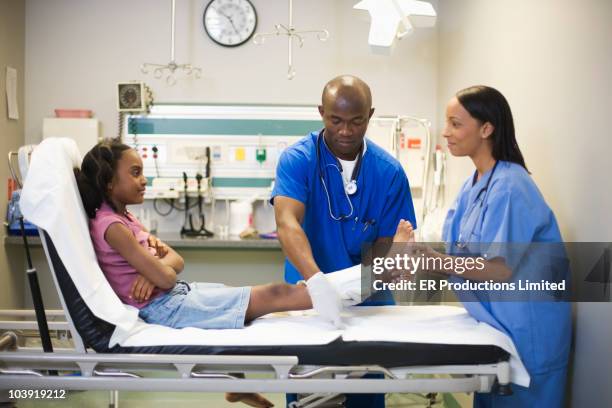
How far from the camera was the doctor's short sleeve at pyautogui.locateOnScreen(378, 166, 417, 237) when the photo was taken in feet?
6.93

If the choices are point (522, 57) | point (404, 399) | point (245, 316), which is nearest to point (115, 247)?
point (245, 316)

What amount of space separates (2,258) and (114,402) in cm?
130

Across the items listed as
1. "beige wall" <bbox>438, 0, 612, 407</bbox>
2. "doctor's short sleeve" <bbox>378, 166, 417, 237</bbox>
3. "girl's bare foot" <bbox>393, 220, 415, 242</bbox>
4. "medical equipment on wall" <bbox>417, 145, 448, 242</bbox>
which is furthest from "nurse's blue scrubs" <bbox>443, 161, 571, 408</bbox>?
"medical equipment on wall" <bbox>417, 145, 448, 242</bbox>

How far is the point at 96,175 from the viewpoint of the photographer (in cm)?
Answer: 188

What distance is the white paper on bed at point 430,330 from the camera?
1608 millimetres

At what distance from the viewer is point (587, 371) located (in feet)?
5.76

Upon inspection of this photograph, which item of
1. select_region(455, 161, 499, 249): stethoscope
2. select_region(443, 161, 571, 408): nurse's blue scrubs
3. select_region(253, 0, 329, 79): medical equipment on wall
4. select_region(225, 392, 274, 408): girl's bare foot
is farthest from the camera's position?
select_region(253, 0, 329, 79): medical equipment on wall

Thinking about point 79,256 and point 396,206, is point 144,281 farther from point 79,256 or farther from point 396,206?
point 396,206

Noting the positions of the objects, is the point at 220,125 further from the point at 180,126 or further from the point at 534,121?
the point at 534,121

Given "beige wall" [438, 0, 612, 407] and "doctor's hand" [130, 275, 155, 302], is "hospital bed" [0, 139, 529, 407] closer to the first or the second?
"doctor's hand" [130, 275, 155, 302]

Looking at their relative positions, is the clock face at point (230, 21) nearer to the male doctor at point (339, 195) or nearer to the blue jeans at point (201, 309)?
the male doctor at point (339, 195)

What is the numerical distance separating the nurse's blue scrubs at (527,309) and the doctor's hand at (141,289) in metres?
1.01

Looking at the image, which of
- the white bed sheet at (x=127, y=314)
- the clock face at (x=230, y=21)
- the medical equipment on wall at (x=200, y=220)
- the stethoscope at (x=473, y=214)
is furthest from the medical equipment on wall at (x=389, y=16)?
the white bed sheet at (x=127, y=314)

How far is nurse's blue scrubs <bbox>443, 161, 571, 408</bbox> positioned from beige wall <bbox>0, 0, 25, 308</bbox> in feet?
10.1
